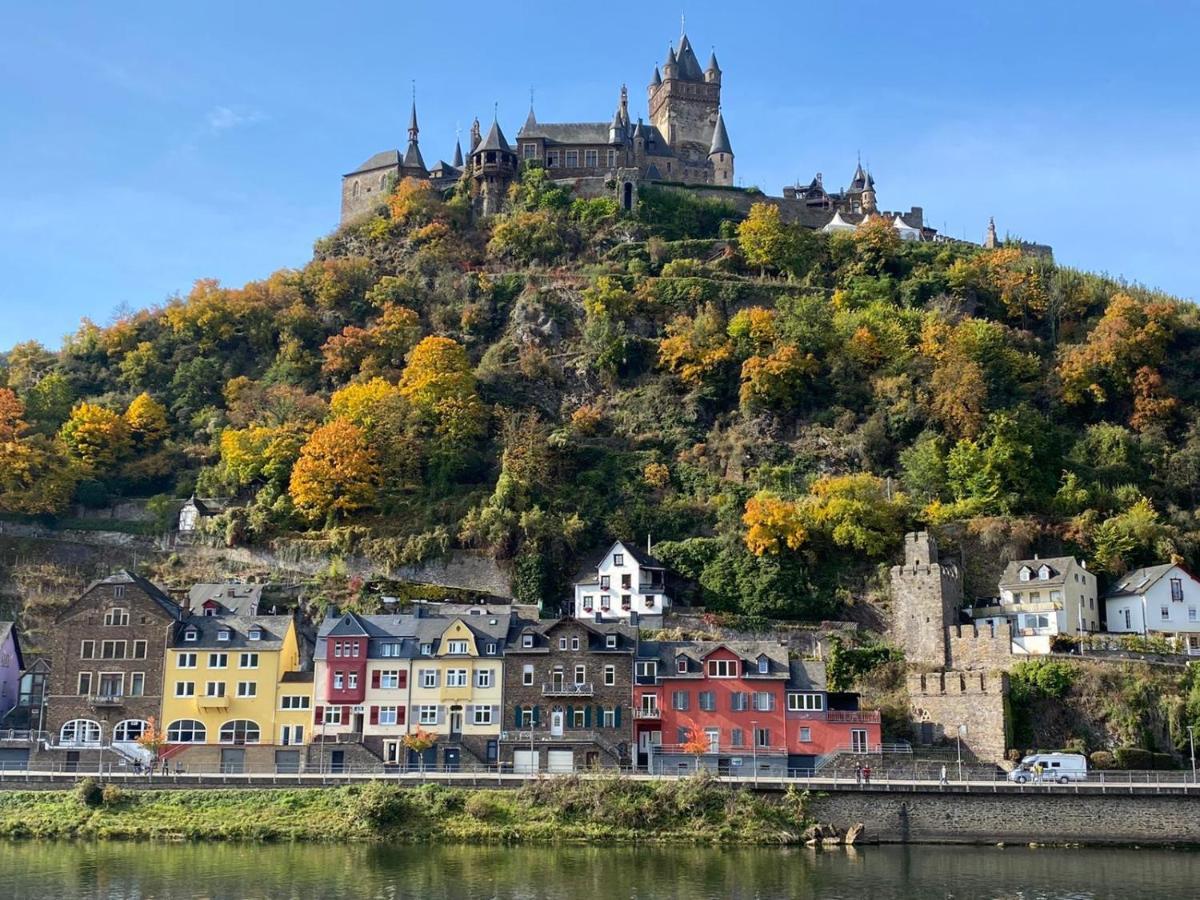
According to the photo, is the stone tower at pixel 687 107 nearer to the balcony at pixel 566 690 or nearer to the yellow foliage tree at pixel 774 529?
the yellow foliage tree at pixel 774 529

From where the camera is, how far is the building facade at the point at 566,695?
59938 millimetres

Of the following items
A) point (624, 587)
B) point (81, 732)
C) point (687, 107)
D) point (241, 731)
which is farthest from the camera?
point (687, 107)

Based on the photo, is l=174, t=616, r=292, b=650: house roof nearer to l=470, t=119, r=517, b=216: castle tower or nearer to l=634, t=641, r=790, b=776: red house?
l=634, t=641, r=790, b=776: red house

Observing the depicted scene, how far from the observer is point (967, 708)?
59562 millimetres

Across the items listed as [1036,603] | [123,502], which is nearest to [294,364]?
[123,502]

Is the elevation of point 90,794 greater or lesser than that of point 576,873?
greater

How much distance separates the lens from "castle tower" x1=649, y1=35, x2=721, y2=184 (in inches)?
4742

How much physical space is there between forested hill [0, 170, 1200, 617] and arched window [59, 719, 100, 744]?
15.8m

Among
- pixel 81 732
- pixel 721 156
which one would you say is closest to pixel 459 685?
pixel 81 732

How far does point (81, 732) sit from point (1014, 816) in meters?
39.5

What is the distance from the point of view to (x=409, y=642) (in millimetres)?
63906

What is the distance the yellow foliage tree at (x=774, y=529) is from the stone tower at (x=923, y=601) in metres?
5.33

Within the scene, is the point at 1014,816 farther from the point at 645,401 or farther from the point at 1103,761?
the point at 645,401

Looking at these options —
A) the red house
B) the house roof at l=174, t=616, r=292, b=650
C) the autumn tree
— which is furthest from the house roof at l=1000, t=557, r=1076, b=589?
the house roof at l=174, t=616, r=292, b=650
